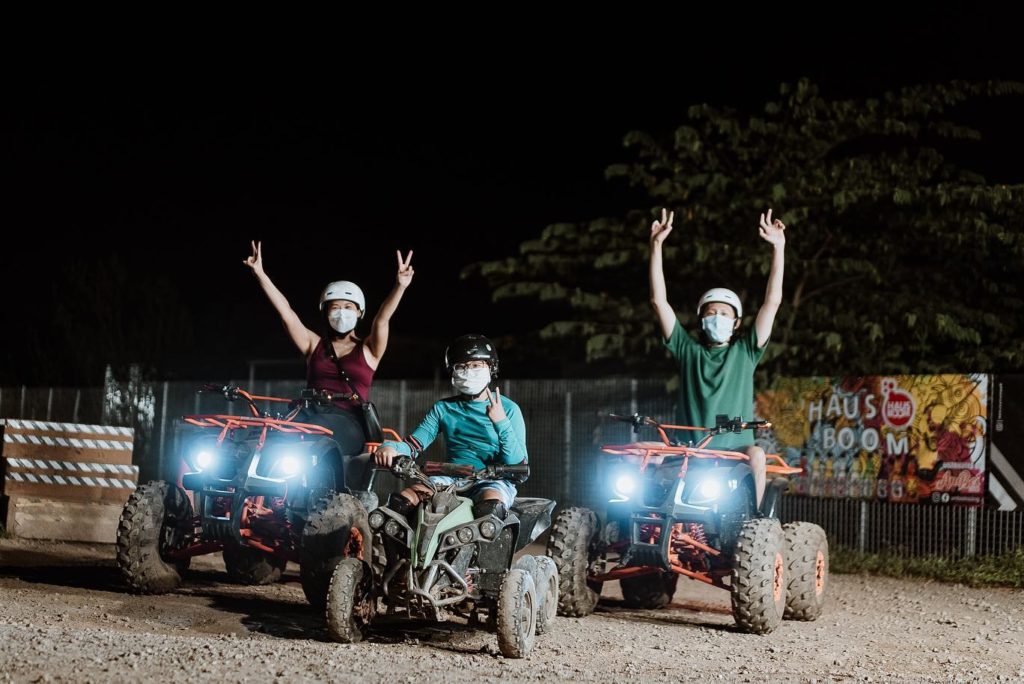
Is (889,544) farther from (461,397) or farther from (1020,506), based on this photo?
(461,397)

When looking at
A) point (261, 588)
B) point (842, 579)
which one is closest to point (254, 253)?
point (261, 588)

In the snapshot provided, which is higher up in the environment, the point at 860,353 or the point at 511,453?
the point at 860,353

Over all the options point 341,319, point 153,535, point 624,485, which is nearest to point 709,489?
point 624,485

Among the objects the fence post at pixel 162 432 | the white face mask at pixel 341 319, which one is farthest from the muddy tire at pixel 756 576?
the fence post at pixel 162 432

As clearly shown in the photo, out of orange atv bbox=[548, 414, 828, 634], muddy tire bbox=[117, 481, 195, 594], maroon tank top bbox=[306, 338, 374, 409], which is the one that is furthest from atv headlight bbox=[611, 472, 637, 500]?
muddy tire bbox=[117, 481, 195, 594]

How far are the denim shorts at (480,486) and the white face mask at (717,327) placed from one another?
8.32 ft

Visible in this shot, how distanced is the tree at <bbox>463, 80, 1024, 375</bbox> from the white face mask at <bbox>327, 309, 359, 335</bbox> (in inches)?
285

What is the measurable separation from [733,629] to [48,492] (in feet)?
29.1

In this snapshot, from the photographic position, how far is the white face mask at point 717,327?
9.86 m

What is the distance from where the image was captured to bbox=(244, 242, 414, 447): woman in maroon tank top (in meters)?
10.2

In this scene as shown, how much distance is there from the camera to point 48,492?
15008mm

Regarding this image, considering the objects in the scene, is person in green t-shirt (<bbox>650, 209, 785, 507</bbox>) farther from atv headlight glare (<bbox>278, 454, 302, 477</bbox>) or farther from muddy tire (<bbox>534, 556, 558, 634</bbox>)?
atv headlight glare (<bbox>278, 454, 302, 477</bbox>)

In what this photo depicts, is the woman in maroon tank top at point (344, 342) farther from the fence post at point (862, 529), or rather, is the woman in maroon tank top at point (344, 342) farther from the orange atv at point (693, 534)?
the fence post at point (862, 529)

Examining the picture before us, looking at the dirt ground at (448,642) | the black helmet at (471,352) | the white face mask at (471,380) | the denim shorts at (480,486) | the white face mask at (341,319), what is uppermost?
the white face mask at (341,319)
